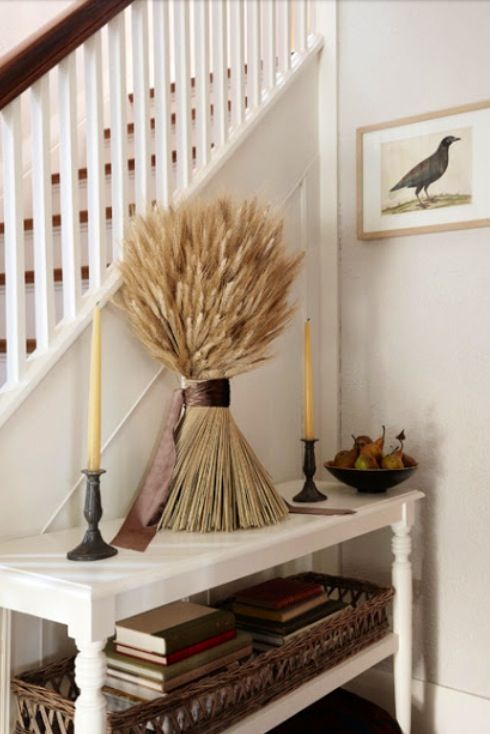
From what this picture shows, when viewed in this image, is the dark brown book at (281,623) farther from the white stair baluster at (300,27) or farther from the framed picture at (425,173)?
the white stair baluster at (300,27)

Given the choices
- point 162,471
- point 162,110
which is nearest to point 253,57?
point 162,110

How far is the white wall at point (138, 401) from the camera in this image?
1630mm

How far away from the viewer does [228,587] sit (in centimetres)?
222

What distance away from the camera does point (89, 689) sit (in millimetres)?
1283

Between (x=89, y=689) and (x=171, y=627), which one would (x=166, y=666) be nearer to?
(x=171, y=627)

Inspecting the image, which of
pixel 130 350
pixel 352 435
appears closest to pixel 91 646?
pixel 130 350

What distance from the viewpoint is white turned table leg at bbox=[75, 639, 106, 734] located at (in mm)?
1277

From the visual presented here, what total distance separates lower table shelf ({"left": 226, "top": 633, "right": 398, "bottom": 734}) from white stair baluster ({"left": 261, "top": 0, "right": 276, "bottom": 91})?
1.61 metres

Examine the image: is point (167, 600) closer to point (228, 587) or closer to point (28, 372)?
point (28, 372)

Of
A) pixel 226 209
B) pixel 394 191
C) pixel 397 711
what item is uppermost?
pixel 394 191

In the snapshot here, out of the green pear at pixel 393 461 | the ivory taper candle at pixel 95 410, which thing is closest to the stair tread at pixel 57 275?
the ivory taper candle at pixel 95 410

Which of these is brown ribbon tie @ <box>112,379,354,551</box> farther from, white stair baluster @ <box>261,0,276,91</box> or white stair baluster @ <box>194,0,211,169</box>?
white stair baluster @ <box>261,0,276,91</box>

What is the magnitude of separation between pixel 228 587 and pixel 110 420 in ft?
2.25

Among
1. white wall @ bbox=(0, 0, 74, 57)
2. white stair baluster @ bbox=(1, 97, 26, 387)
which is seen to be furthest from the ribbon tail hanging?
white wall @ bbox=(0, 0, 74, 57)
